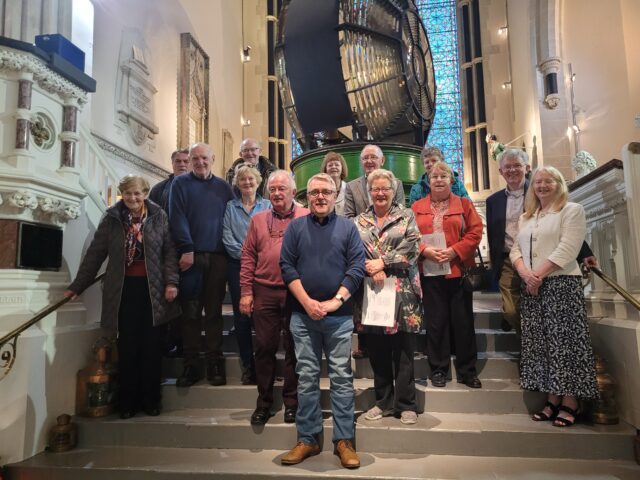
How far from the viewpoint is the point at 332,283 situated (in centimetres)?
220

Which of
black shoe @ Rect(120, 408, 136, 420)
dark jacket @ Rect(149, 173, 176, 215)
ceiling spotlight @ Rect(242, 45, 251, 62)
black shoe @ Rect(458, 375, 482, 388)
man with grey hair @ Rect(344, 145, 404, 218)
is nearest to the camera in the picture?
black shoe @ Rect(120, 408, 136, 420)

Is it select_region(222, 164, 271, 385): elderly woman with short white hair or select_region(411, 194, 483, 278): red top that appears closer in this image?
select_region(411, 194, 483, 278): red top

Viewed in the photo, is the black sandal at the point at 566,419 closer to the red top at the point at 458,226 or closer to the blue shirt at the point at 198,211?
the red top at the point at 458,226

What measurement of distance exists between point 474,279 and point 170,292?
172cm

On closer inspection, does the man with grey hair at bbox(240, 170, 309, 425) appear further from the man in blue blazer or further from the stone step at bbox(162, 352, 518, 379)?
the man in blue blazer

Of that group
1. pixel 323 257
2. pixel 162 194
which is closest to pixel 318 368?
pixel 323 257

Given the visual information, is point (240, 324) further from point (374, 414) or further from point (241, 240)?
point (374, 414)

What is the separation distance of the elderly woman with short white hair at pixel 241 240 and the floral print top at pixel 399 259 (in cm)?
77

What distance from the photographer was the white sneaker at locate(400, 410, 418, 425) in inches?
93.7

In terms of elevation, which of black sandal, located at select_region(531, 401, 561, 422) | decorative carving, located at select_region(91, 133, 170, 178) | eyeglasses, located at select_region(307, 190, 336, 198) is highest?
decorative carving, located at select_region(91, 133, 170, 178)

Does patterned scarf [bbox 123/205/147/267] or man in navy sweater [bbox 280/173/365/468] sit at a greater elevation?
patterned scarf [bbox 123/205/147/267]

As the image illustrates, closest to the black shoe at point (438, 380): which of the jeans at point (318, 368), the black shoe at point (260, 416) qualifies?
the jeans at point (318, 368)

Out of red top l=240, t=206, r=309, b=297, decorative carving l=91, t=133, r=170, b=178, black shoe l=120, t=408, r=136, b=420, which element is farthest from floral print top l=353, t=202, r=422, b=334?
decorative carving l=91, t=133, r=170, b=178

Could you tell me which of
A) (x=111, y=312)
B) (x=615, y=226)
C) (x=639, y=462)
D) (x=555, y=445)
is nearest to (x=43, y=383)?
(x=111, y=312)
